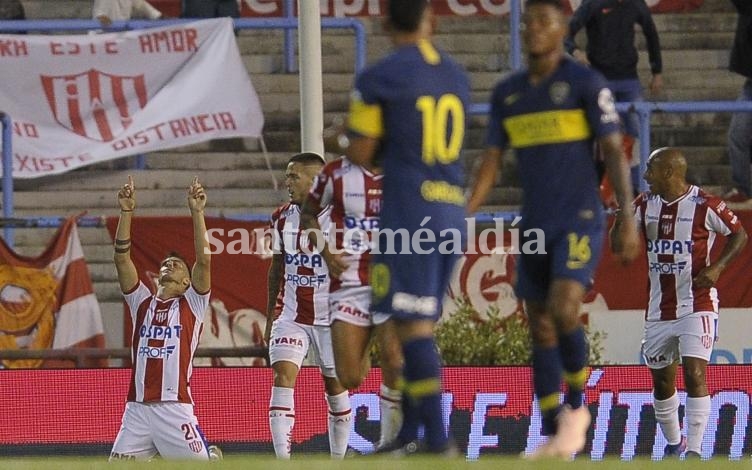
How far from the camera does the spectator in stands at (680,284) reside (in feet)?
41.0

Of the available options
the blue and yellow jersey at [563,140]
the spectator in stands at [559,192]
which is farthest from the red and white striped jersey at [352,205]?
the blue and yellow jersey at [563,140]

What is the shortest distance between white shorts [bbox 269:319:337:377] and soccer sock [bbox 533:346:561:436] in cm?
372

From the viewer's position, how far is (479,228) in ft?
50.2

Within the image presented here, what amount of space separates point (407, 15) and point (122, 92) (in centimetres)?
762

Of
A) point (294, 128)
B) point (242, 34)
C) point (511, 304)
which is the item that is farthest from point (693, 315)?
point (242, 34)

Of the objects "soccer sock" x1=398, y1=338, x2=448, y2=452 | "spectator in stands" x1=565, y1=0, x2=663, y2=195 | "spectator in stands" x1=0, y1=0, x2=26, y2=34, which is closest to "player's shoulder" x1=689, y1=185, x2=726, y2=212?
"spectator in stands" x1=565, y1=0, x2=663, y2=195

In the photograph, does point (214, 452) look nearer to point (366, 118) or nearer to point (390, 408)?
point (390, 408)

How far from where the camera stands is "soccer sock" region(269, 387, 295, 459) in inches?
473

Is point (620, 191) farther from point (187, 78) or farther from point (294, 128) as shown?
point (294, 128)

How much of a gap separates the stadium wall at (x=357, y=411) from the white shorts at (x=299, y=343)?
0.96 metres

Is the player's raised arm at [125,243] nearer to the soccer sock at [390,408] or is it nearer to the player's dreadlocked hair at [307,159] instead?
the player's dreadlocked hair at [307,159]

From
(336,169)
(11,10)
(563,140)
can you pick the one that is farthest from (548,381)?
(11,10)

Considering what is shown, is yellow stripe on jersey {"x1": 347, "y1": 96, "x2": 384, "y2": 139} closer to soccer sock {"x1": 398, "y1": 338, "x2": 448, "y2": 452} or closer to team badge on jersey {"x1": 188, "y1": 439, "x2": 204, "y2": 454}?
soccer sock {"x1": 398, "y1": 338, "x2": 448, "y2": 452}

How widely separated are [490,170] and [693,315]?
4.32 m
